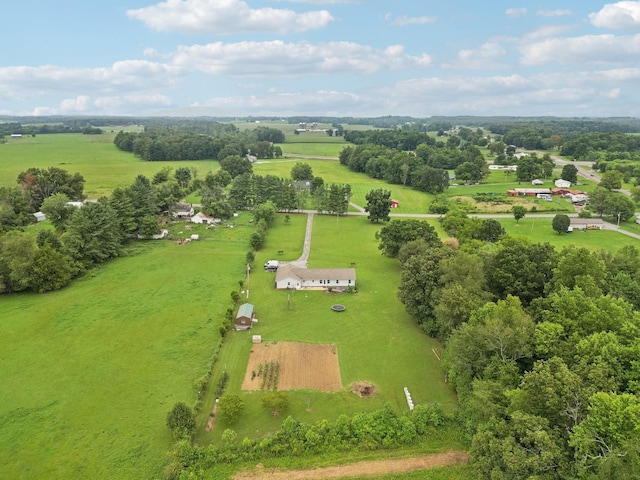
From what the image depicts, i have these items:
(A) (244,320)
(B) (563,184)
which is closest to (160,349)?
(A) (244,320)

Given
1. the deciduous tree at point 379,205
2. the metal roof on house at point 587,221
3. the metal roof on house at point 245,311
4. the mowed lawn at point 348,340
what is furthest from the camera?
the metal roof on house at point 587,221

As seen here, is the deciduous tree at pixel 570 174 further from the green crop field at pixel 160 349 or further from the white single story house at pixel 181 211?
the white single story house at pixel 181 211

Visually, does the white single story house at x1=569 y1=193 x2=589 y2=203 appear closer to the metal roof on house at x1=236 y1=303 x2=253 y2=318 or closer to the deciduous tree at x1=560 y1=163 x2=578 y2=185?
the deciduous tree at x1=560 y1=163 x2=578 y2=185

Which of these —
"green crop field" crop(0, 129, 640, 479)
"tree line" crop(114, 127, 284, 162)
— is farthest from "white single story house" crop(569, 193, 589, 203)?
"tree line" crop(114, 127, 284, 162)

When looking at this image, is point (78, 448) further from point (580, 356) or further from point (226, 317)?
point (580, 356)

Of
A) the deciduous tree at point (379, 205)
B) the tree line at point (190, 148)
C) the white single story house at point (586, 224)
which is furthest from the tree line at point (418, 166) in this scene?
the tree line at point (190, 148)

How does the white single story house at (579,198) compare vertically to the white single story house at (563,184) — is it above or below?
below

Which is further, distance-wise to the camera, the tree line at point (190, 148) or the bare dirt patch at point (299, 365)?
the tree line at point (190, 148)
